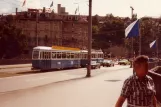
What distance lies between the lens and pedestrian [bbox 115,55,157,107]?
441 cm

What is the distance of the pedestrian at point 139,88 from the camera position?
14.5 feet

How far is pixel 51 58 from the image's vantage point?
42.1 metres

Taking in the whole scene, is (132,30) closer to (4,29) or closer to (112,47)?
(4,29)

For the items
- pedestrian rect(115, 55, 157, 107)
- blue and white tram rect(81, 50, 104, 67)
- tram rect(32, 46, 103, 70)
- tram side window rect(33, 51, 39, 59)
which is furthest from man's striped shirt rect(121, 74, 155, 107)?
blue and white tram rect(81, 50, 104, 67)

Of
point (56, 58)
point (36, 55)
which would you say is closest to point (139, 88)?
point (36, 55)

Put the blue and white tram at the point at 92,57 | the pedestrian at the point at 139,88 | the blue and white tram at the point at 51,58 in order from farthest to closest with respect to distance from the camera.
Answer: the blue and white tram at the point at 92,57
the blue and white tram at the point at 51,58
the pedestrian at the point at 139,88

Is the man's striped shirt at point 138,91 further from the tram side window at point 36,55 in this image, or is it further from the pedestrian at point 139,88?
the tram side window at point 36,55

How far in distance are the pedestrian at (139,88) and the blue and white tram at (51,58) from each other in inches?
1432

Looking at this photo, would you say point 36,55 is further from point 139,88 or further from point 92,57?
point 139,88

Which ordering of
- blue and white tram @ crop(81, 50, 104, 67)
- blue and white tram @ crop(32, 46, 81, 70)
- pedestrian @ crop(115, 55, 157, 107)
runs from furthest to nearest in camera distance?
blue and white tram @ crop(81, 50, 104, 67), blue and white tram @ crop(32, 46, 81, 70), pedestrian @ crop(115, 55, 157, 107)

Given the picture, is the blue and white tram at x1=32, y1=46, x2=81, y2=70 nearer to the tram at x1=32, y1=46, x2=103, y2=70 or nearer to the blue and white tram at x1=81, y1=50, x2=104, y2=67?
the tram at x1=32, y1=46, x2=103, y2=70

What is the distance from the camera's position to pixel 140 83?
4.45 meters

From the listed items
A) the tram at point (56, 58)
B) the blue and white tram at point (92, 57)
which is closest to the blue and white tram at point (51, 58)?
the tram at point (56, 58)

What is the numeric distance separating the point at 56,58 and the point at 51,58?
1626mm
